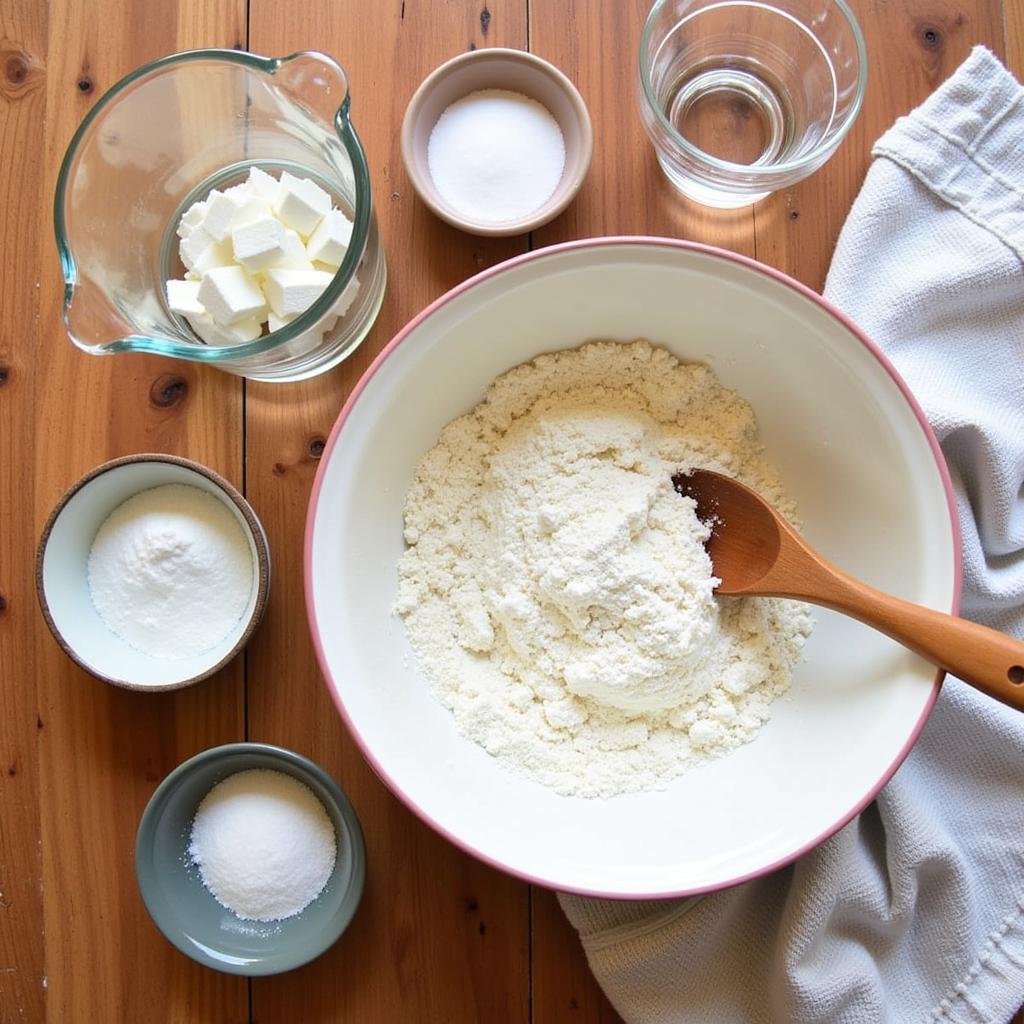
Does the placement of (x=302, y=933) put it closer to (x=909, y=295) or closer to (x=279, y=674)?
(x=279, y=674)

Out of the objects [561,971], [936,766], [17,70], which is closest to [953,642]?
[936,766]

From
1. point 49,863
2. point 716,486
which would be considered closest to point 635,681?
point 716,486

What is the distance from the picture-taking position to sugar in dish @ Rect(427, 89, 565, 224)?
1.14 meters

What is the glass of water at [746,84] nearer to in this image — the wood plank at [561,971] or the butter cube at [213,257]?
the butter cube at [213,257]

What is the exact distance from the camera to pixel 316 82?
41.7 inches

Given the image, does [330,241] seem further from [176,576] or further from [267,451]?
[176,576]

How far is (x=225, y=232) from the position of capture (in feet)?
3.55

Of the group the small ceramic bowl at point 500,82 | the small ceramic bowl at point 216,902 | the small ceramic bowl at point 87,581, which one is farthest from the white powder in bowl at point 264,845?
the small ceramic bowl at point 500,82

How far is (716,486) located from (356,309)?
46 centimetres

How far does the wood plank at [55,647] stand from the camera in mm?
1164

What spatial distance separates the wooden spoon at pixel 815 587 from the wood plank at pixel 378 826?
1.38 ft

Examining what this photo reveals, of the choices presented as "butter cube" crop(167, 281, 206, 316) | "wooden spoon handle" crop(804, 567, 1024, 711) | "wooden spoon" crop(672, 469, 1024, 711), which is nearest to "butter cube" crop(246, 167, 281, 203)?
"butter cube" crop(167, 281, 206, 316)

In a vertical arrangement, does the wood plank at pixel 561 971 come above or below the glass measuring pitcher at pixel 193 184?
below

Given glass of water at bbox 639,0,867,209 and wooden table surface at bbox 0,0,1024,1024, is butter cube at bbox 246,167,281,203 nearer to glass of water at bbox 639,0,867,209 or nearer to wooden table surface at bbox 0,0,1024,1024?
wooden table surface at bbox 0,0,1024,1024
